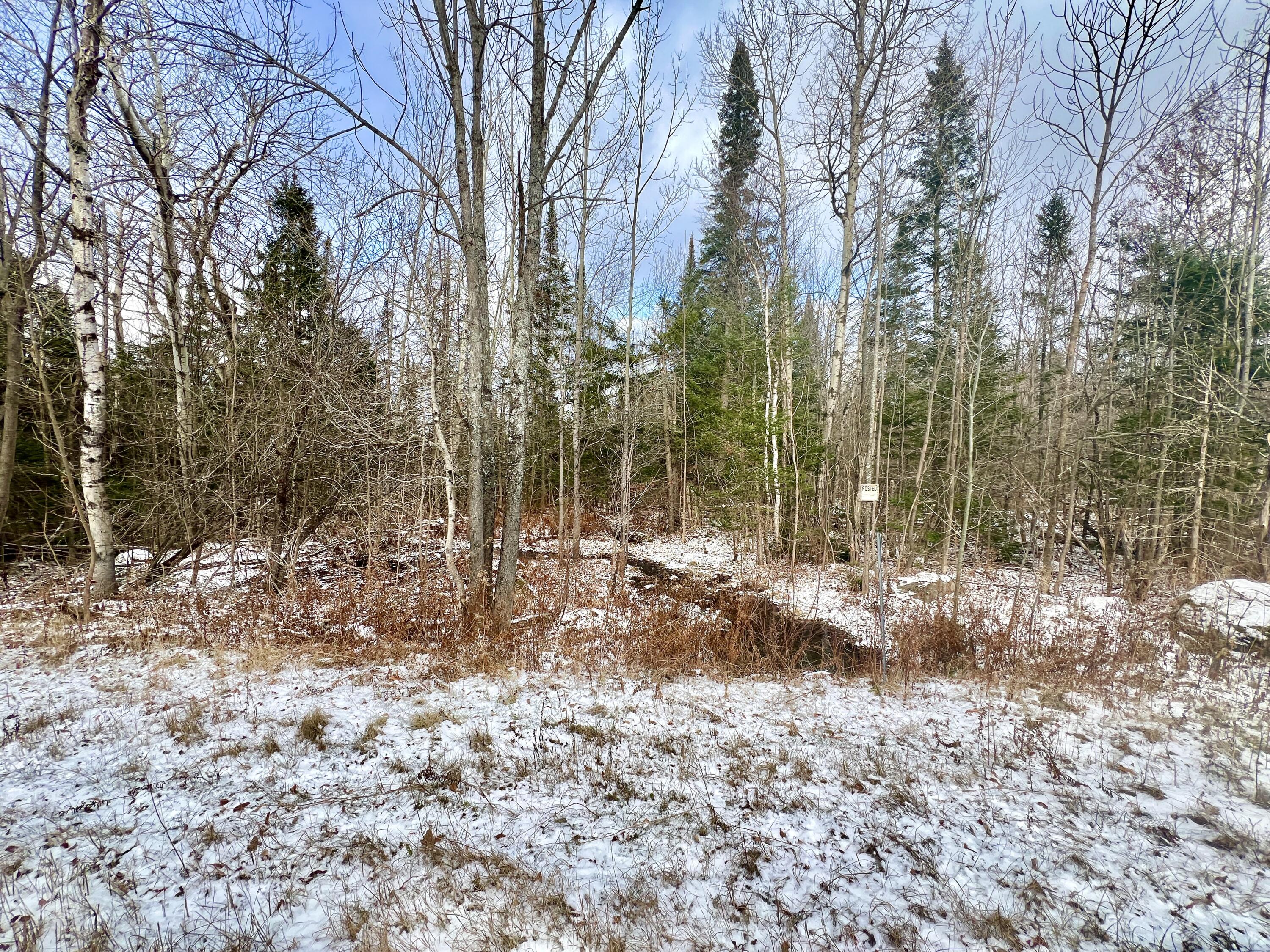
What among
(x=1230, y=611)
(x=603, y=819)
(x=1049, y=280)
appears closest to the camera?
(x=603, y=819)

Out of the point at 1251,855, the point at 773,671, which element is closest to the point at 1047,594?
the point at 773,671

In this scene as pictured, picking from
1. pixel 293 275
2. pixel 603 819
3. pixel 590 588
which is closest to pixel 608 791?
pixel 603 819

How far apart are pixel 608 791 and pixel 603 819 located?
28 cm

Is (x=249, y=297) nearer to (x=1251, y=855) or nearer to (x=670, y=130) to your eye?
(x=670, y=130)

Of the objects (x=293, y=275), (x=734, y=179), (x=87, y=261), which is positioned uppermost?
(x=734, y=179)

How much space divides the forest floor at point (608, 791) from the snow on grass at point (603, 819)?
0.7 inches

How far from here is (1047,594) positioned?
946 cm

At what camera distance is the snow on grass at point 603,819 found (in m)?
2.39

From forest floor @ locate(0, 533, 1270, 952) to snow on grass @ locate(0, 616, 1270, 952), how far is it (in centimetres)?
2

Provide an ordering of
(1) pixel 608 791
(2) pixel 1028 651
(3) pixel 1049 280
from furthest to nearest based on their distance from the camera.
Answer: (3) pixel 1049 280 < (2) pixel 1028 651 < (1) pixel 608 791

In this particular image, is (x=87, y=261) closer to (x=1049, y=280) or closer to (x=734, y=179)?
(x=734, y=179)

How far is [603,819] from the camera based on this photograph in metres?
3.19

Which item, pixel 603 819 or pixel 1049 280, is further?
pixel 1049 280

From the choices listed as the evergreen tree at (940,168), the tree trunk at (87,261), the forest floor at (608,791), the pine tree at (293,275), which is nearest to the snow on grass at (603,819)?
the forest floor at (608,791)
